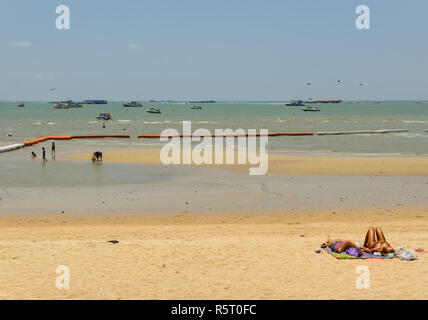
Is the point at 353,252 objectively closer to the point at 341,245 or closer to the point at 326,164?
the point at 341,245

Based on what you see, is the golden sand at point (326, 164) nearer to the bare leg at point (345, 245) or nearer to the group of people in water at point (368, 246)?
the group of people in water at point (368, 246)

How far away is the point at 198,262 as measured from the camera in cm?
1127

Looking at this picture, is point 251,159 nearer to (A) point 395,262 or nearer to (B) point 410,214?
(B) point 410,214

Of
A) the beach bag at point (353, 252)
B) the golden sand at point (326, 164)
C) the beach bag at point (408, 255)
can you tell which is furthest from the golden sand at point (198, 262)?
the golden sand at point (326, 164)

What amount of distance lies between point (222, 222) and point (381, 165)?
739 inches

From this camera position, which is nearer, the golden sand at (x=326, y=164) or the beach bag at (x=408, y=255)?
the beach bag at (x=408, y=255)

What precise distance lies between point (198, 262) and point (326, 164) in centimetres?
2309

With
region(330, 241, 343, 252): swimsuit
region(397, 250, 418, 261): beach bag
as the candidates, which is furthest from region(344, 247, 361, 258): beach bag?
region(397, 250, 418, 261): beach bag

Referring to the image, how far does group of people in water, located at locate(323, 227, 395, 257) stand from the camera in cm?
1177

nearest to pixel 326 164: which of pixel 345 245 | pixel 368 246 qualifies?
pixel 368 246

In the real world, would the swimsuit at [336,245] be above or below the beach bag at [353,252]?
above

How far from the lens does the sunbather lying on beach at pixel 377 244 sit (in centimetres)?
1180

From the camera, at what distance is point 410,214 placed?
18.1 m

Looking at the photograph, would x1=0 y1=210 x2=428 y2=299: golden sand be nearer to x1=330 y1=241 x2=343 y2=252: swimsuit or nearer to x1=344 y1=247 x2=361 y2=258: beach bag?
x1=344 y1=247 x2=361 y2=258: beach bag
